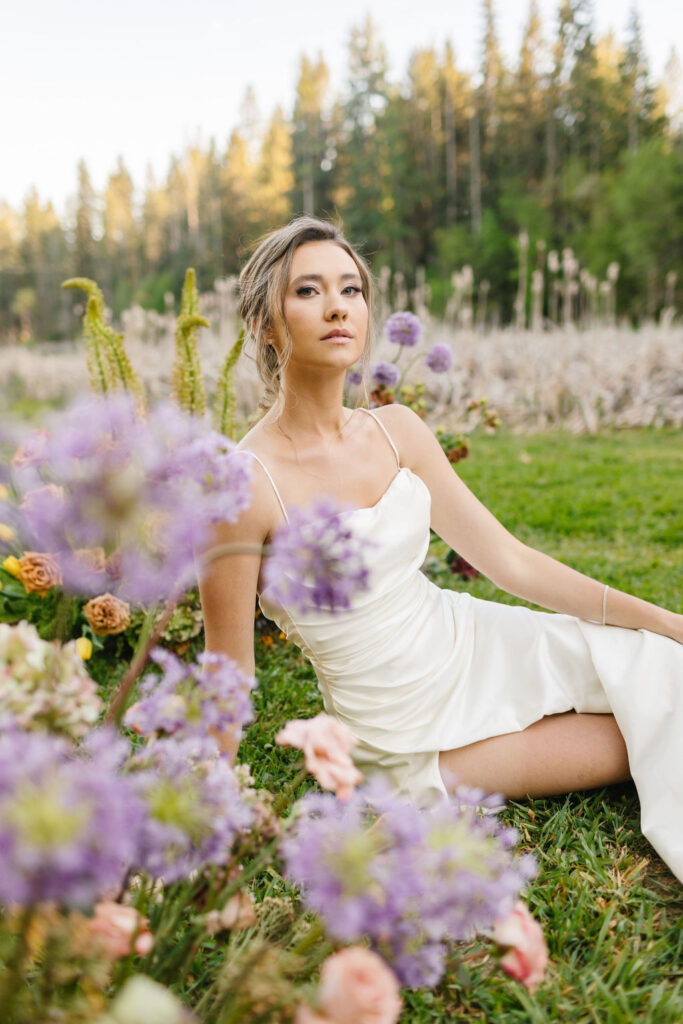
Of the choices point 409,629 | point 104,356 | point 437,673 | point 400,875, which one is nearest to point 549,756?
point 437,673

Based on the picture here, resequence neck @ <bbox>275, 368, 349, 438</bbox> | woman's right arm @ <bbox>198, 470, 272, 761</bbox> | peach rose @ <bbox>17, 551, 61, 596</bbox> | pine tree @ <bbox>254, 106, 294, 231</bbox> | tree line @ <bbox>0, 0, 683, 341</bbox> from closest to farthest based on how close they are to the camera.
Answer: woman's right arm @ <bbox>198, 470, 272, 761</bbox> < neck @ <bbox>275, 368, 349, 438</bbox> < peach rose @ <bbox>17, 551, 61, 596</bbox> < tree line @ <bbox>0, 0, 683, 341</bbox> < pine tree @ <bbox>254, 106, 294, 231</bbox>

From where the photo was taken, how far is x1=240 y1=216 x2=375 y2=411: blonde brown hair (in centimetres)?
202

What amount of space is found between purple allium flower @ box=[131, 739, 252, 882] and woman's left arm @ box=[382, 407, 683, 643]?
149cm

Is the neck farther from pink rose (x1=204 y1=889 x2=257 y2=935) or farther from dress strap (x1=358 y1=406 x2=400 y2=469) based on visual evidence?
pink rose (x1=204 y1=889 x2=257 y2=935)

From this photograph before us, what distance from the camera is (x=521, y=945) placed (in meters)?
0.81

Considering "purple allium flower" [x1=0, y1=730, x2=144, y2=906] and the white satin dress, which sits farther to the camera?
the white satin dress

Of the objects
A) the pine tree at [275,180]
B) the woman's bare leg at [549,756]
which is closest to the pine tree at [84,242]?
the pine tree at [275,180]

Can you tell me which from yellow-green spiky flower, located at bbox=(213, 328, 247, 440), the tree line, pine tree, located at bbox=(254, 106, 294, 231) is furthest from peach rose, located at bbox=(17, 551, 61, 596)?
pine tree, located at bbox=(254, 106, 294, 231)

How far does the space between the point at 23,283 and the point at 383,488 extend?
63566 mm

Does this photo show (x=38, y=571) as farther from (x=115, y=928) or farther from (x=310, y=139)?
(x=310, y=139)

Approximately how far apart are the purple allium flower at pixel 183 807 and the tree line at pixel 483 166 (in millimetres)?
27449

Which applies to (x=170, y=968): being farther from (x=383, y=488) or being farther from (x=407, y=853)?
(x=383, y=488)

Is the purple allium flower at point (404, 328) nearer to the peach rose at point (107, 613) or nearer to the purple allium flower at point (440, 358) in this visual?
the purple allium flower at point (440, 358)

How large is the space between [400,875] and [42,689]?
14.5 inches
